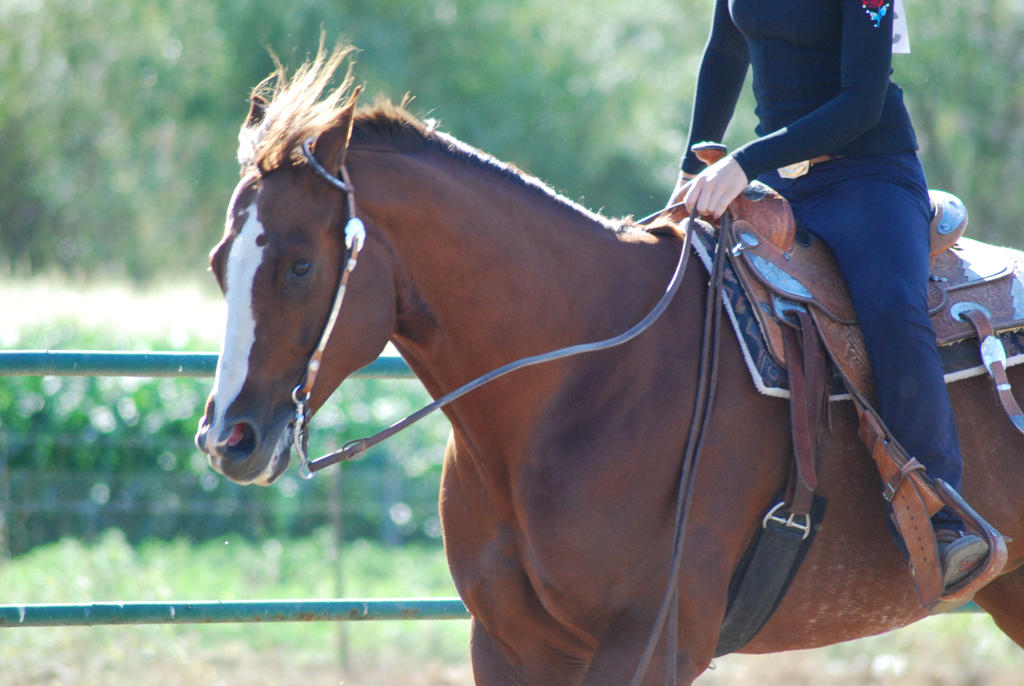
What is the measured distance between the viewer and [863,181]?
113 inches

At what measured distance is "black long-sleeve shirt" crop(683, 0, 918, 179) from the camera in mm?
2709

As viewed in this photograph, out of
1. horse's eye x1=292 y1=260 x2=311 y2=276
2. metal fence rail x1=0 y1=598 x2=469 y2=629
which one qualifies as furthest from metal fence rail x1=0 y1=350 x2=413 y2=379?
horse's eye x1=292 y1=260 x2=311 y2=276

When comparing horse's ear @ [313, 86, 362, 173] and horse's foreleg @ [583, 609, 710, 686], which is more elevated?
horse's ear @ [313, 86, 362, 173]

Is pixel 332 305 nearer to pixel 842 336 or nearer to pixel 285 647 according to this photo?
pixel 842 336

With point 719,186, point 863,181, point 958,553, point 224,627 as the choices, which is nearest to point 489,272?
point 719,186

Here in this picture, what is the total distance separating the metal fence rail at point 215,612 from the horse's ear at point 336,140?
1.68m

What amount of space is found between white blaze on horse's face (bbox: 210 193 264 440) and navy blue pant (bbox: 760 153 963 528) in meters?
1.50

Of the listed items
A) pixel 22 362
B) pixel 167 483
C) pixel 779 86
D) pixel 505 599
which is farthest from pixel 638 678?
pixel 167 483

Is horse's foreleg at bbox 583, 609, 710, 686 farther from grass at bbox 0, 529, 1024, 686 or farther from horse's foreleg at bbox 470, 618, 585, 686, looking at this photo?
grass at bbox 0, 529, 1024, 686

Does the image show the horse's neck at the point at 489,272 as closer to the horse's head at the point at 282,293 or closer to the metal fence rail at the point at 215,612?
the horse's head at the point at 282,293

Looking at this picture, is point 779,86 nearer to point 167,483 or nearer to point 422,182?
point 422,182

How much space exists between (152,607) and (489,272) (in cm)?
171

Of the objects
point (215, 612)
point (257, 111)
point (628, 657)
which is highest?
point (257, 111)

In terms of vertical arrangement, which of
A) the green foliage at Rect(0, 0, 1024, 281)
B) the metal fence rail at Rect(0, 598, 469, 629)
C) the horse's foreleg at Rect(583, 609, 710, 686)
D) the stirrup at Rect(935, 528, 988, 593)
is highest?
the green foliage at Rect(0, 0, 1024, 281)
